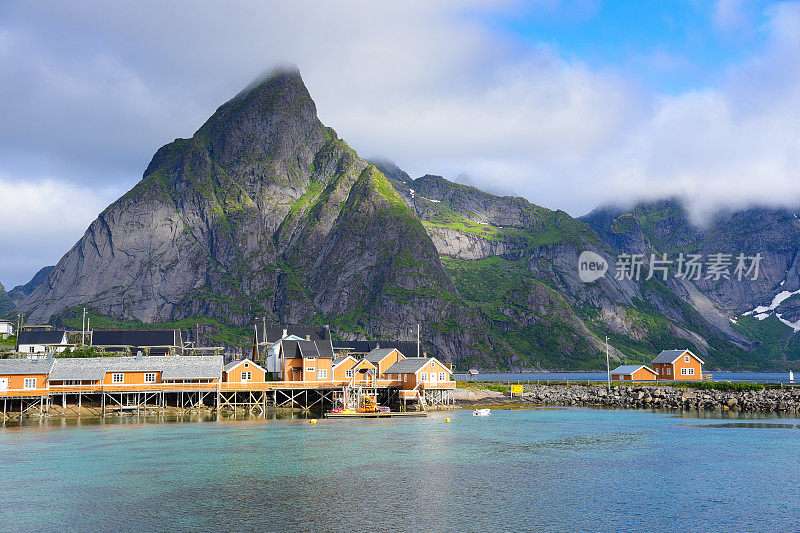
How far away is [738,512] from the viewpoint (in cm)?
4225

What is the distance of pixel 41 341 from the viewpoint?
6319 inches

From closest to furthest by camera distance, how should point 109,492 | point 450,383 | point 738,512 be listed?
point 738,512, point 109,492, point 450,383

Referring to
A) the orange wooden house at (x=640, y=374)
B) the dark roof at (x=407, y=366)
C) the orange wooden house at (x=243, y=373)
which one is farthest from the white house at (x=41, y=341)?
the orange wooden house at (x=640, y=374)

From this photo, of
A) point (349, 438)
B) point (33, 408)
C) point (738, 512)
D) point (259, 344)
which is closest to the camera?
point (738, 512)

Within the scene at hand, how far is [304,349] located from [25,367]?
44.3 metres

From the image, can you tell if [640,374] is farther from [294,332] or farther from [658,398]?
[294,332]

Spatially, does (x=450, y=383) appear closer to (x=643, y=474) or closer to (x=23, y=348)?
(x=643, y=474)

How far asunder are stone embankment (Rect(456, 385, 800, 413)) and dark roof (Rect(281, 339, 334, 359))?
3011cm

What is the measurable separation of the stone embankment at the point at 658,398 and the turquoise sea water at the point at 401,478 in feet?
94.3

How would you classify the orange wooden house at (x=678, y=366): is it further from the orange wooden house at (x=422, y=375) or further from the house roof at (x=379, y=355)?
the house roof at (x=379, y=355)

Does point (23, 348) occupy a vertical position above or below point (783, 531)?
above

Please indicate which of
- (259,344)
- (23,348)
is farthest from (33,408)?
(23,348)

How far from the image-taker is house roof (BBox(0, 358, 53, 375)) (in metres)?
99.4

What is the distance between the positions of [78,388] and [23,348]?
66760mm
